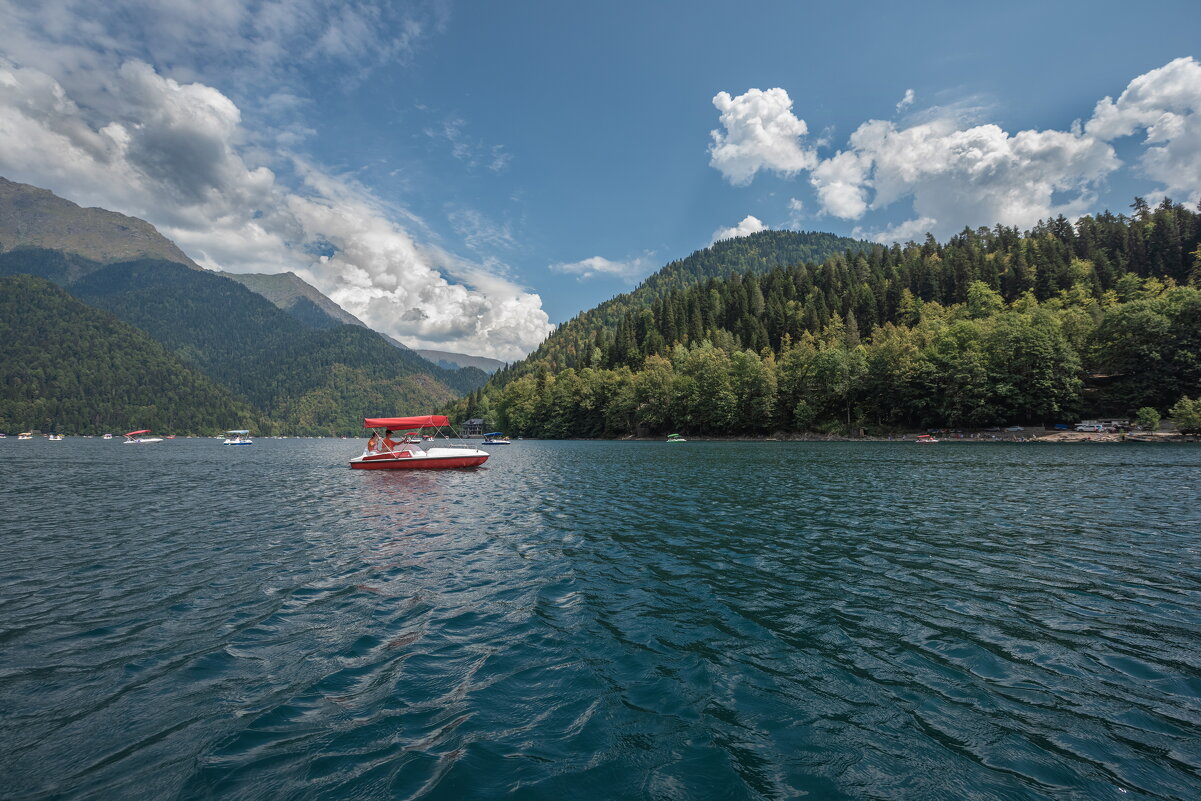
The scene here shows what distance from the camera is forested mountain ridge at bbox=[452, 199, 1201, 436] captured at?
80000 millimetres

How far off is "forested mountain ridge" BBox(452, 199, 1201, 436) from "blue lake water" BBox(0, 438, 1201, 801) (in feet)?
275

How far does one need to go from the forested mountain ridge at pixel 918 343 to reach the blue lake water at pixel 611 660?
83784mm

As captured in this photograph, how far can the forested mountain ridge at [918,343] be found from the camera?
80.0 metres

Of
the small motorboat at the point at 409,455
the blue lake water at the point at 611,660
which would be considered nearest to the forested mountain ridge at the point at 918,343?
the small motorboat at the point at 409,455

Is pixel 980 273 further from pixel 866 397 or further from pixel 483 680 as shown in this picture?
pixel 483 680

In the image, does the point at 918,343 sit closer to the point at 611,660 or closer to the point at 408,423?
the point at 408,423

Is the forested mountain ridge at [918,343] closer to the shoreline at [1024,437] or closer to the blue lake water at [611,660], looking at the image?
the shoreline at [1024,437]

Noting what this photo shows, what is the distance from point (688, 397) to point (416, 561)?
362 feet

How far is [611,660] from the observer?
8258mm

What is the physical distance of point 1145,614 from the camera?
378 inches

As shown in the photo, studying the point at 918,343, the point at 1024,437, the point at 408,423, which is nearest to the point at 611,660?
the point at 408,423

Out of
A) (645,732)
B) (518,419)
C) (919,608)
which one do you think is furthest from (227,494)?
(518,419)

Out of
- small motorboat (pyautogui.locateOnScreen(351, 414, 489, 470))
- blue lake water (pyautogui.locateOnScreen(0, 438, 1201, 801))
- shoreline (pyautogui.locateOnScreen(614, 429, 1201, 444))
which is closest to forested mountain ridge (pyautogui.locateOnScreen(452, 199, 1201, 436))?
shoreline (pyautogui.locateOnScreen(614, 429, 1201, 444))

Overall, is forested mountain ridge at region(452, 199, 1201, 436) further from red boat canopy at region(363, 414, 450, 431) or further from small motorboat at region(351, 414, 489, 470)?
red boat canopy at region(363, 414, 450, 431)
